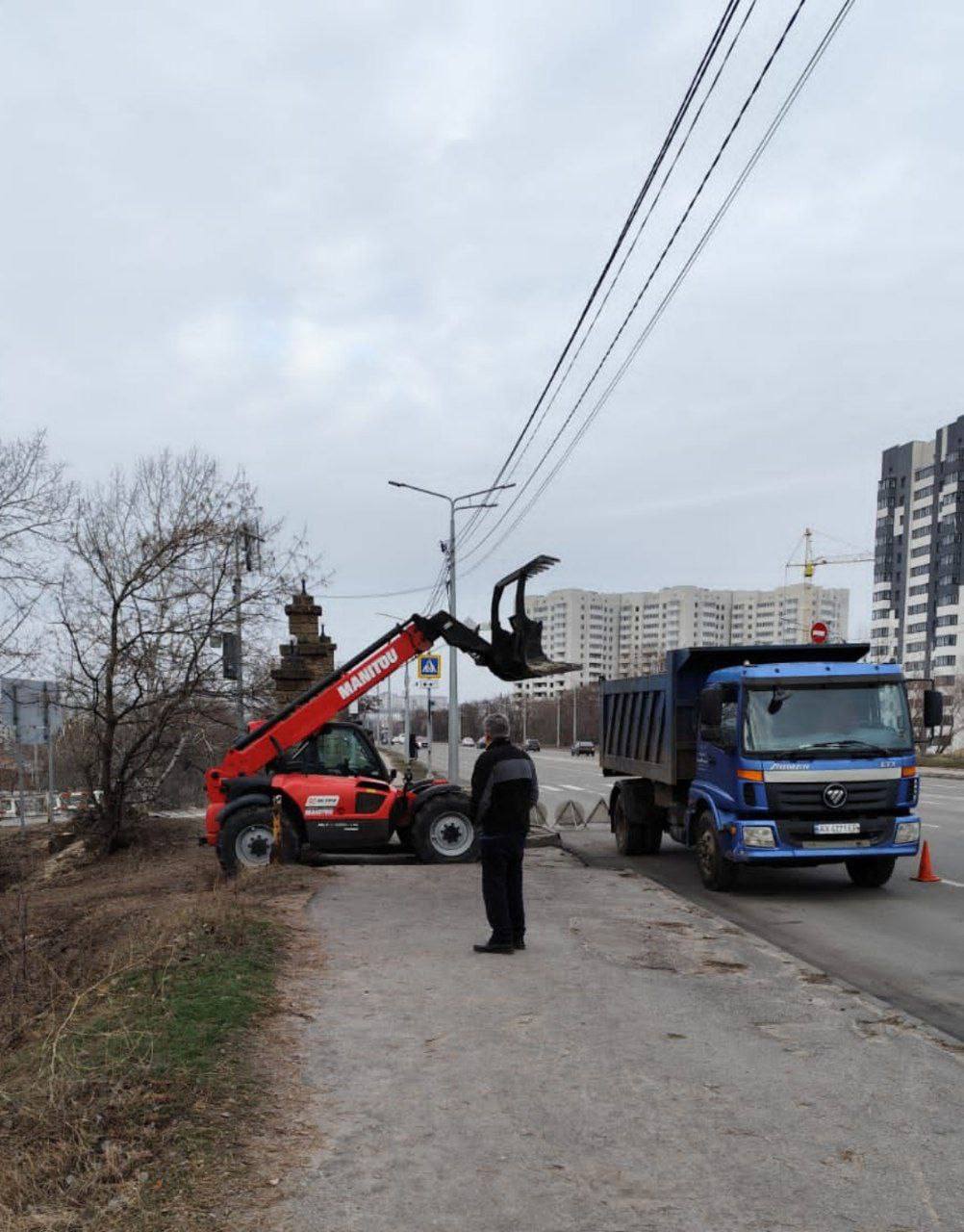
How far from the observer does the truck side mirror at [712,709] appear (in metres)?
12.0

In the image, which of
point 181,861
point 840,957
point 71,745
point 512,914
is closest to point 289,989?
point 512,914

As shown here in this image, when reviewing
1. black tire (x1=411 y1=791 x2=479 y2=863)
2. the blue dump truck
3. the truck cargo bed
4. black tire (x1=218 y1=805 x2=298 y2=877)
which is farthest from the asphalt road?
black tire (x1=218 y1=805 x2=298 y2=877)

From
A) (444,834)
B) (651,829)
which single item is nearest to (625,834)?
(651,829)

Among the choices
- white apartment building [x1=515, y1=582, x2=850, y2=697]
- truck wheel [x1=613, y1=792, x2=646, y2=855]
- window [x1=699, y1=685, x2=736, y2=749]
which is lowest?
truck wheel [x1=613, y1=792, x2=646, y2=855]

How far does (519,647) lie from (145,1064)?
9677 mm

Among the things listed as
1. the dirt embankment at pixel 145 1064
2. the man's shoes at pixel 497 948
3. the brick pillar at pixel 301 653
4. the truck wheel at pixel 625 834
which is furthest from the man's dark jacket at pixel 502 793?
the brick pillar at pixel 301 653

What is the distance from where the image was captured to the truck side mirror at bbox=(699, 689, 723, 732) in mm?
12047

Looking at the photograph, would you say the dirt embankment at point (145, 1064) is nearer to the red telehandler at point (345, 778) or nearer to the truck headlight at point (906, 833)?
the red telehandler at point (345, 778)

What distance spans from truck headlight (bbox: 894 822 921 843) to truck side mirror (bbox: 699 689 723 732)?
7.14 feet

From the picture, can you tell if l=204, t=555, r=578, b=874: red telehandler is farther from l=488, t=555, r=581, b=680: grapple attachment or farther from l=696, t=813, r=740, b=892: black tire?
l=696, t=813, r=740, b=892: black tire

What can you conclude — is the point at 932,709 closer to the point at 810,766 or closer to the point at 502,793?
the point at 810,766

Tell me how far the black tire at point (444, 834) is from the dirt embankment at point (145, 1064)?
388cm

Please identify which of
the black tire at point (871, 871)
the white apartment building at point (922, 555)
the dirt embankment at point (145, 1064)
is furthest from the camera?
the white apartment building at point (922, 555)

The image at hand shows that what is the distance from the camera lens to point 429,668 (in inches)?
1147
